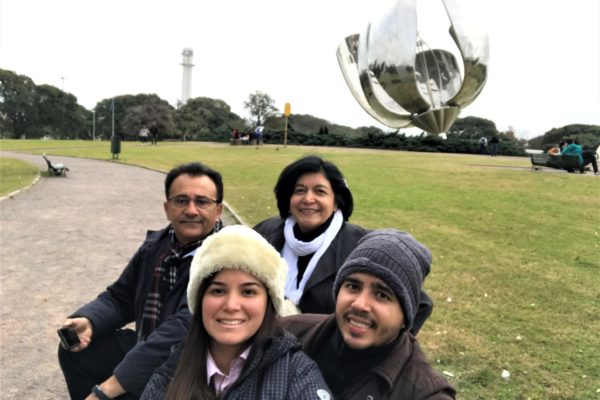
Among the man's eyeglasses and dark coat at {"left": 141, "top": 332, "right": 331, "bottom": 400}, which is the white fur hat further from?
the man's eyeglasses

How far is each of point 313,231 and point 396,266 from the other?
1184mm

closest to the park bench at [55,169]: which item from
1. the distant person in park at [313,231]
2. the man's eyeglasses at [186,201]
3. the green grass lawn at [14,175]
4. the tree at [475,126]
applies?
the green grass lawn at [14,175]

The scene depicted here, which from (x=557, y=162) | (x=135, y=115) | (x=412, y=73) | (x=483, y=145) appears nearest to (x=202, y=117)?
(x=135, y=115)

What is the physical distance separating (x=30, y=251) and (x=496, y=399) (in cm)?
622

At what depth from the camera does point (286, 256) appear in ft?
9.43

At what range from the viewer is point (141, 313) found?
263cm

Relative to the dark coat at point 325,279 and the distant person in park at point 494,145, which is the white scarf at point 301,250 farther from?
the distant person in park at point 494,145

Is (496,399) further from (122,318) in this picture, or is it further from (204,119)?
(204,119)

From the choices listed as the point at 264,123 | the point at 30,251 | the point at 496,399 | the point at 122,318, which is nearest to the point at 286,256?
the point at 122,318

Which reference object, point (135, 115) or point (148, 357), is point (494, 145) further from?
point (135, 115)

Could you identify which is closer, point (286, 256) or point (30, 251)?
point (286, 256)

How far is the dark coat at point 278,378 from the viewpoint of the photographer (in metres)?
1.67

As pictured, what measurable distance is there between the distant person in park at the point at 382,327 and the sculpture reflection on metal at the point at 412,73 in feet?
21.8

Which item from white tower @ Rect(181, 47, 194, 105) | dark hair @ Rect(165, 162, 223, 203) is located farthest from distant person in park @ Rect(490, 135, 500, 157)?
white tower @ Rect(181, 47, 194, 105)
